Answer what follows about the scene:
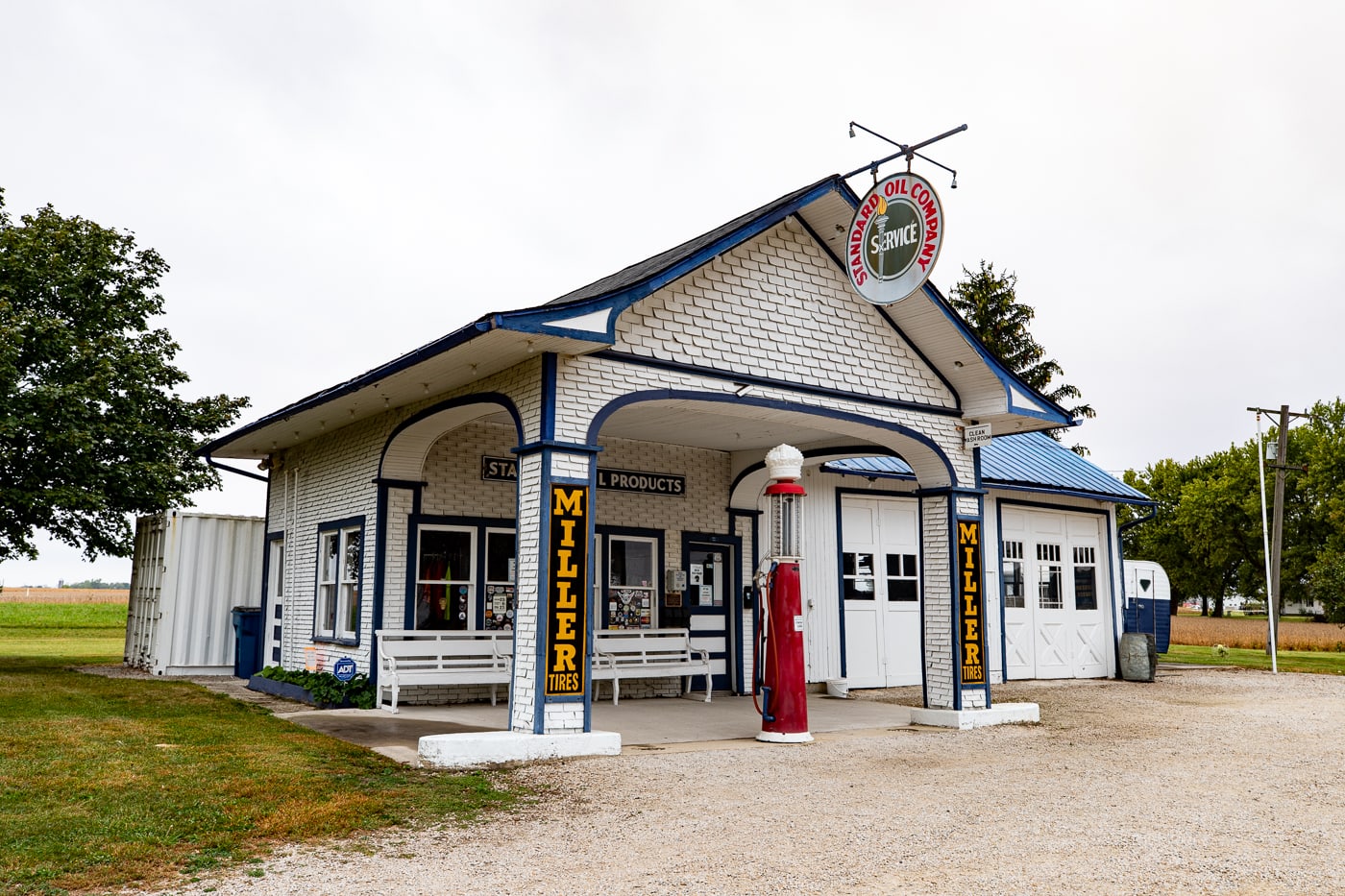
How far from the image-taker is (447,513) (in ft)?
42.3

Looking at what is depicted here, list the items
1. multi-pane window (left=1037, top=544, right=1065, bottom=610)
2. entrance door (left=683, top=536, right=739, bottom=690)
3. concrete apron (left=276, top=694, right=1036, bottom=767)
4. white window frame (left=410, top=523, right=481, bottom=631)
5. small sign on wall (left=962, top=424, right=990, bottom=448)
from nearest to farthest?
1. concrete apron (left=276, top=694, right=1036, bottom=767)
2. small sign on wall (left=962, top=424, right=990, bottom=448)
3. white window frame (left=410, top=523, right=481, bottom=631)
4. entrance door (left=683, top=536, right=739, bottom=690)
5. multi-pane window (left=1037, top=544, right=1065, bottom=610)

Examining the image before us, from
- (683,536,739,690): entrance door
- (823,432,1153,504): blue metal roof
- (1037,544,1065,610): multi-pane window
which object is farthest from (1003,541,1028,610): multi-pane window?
(683,536,739,690): entrance door

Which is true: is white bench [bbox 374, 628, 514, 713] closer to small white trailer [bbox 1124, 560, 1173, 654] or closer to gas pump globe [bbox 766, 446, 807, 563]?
gas pump globe [bbox 766, 446, 807, 563]

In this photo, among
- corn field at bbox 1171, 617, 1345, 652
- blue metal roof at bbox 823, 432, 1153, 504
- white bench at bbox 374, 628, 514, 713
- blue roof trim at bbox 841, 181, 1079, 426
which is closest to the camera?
blue roof trim at bbox 841, 181, 1079, 426

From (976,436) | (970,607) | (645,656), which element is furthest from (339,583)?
(976,436)

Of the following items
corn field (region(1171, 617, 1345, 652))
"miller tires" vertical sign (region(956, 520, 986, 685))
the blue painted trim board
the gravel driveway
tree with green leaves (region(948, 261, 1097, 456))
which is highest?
tree with green leaves (region(948, 261, 1097, 456))

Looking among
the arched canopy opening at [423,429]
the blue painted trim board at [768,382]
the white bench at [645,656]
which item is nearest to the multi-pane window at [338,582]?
the arched canopy opening at [423,429]

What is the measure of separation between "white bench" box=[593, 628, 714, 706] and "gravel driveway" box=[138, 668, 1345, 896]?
330cm

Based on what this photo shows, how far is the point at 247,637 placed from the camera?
15977mm

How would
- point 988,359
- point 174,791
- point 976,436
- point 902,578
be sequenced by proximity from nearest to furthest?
1. point 174,791
2. point 988,359
3. point 976,436
4. point 902,578

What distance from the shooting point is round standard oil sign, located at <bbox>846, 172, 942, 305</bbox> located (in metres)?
9.84

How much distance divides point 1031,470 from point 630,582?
7.71m

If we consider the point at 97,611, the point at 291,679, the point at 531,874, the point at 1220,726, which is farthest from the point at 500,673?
the point at 97,611

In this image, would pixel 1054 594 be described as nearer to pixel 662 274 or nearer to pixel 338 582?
pixel 338 582
